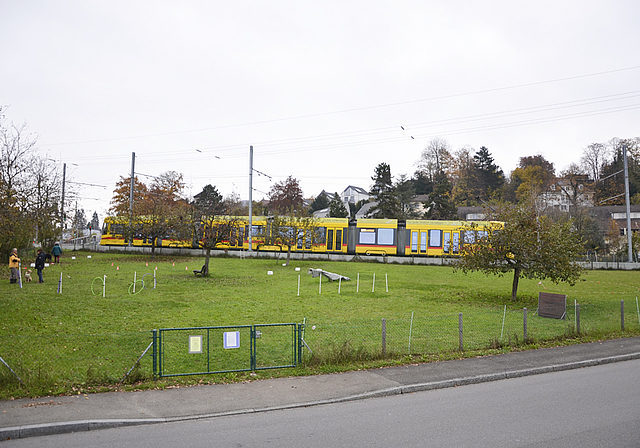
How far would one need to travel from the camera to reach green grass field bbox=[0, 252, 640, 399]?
10.8 metres

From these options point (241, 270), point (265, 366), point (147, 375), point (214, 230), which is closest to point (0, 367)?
point (147, 375)

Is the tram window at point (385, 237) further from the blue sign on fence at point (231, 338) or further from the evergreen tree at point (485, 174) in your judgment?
the evergreen tree at point (485, 174)

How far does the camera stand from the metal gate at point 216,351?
10.4 m

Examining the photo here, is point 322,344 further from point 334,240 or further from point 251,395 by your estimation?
point 334,240

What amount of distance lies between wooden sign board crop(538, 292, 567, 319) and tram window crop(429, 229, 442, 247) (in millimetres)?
23168

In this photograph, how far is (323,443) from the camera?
23.2 feet

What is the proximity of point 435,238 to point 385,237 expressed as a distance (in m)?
4.41

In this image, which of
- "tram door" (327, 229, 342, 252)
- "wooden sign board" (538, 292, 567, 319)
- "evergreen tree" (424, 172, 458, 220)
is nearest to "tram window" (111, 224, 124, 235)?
"tram door" (327, 229, 342, 252)

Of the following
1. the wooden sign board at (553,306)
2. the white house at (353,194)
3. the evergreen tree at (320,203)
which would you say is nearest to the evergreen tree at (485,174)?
the evergreen tree at (320,203)

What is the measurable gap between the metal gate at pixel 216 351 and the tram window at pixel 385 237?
31.8m

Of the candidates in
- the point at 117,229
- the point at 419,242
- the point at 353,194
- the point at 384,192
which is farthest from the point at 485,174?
the point at 117,229

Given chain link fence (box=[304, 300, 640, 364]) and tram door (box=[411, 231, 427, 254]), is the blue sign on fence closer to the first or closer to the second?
chain link fence (box=[304, 300, 640, 364])

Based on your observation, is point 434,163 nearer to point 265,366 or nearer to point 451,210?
point 451,210

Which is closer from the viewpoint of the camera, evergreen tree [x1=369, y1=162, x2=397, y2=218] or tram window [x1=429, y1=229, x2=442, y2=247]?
tram window [x1=429, y1=229, x2=442, y2=247]
